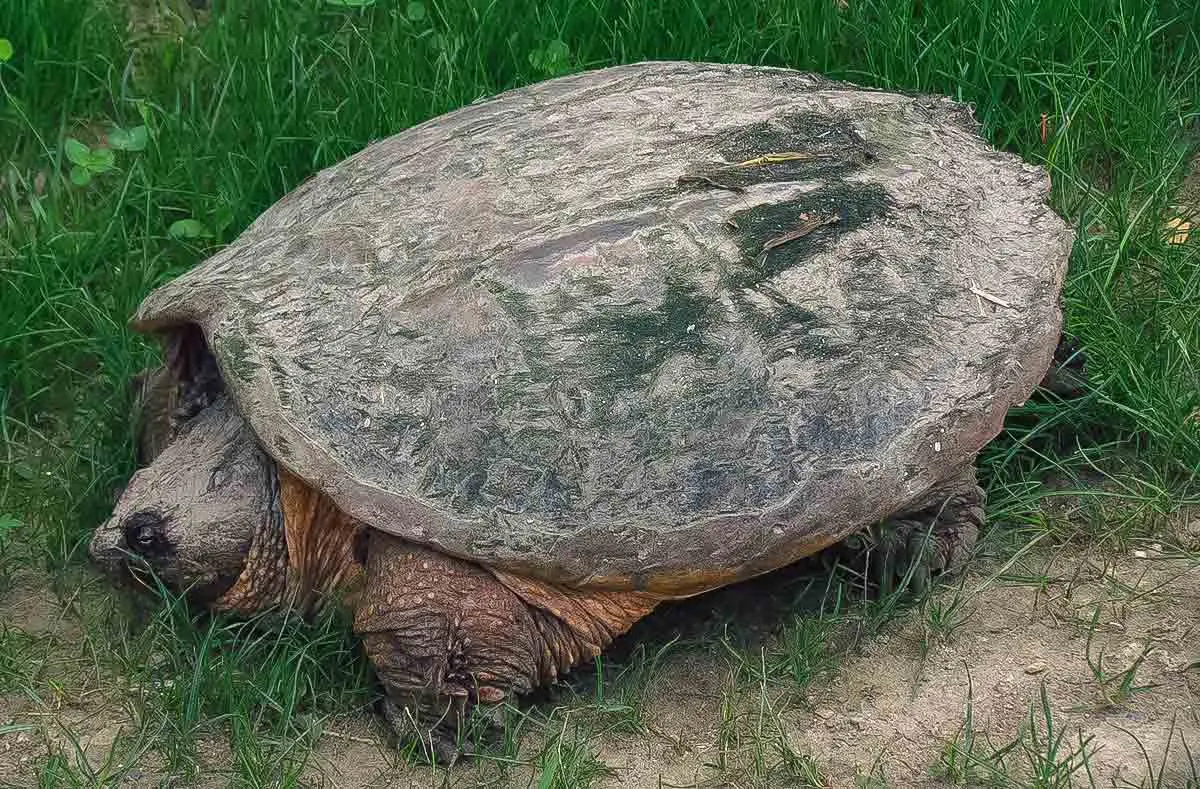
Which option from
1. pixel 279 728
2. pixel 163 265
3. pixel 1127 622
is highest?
pixel 163 265

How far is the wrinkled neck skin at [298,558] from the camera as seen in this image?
2773mm

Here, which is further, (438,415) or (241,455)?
(241,455)

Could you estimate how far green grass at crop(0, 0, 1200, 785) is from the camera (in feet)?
10.5

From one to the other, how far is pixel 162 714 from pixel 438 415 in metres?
0.79

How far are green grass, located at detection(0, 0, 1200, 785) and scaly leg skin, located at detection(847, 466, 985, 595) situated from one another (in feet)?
0.45

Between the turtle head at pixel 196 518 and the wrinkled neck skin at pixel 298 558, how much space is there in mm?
15

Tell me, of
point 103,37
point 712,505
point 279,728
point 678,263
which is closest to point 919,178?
point 678,263

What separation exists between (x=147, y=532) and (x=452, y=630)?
2.05ft

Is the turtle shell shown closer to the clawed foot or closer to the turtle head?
the turtle head

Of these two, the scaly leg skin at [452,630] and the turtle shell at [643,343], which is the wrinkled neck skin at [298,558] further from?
the turtle shell at [643,343]

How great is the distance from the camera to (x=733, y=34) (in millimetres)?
3914

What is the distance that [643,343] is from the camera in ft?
8.39

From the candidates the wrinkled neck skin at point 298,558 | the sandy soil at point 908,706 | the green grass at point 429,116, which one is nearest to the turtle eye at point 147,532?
the wrinkled neck skin at point 298,558

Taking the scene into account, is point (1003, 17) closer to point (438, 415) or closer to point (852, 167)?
point (852, 167)
